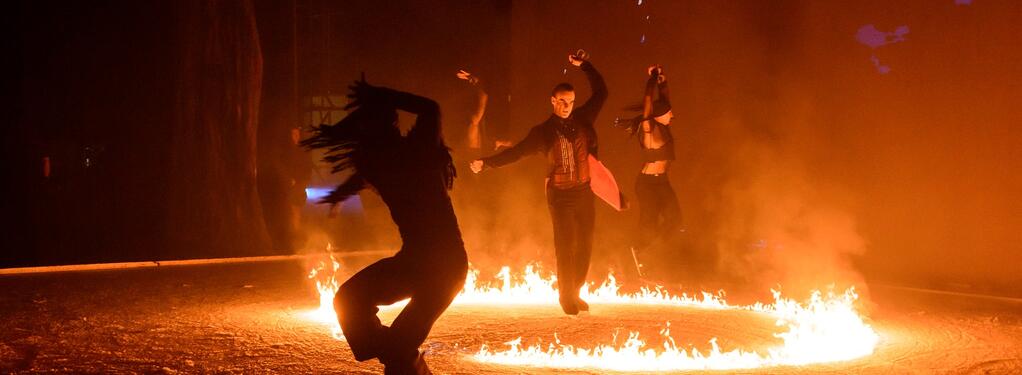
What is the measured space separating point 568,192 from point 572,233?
40cm

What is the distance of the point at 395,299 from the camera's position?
17.6 ft

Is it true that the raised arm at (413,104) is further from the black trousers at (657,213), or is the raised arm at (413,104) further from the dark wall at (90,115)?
the dark wall at (90,115)

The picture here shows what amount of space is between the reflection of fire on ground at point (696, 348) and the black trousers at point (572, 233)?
2.79 feet

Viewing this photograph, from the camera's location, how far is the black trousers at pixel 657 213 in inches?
446

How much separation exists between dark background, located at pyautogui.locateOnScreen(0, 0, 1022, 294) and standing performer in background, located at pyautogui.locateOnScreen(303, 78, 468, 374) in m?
7.49

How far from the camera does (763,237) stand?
44.8ft

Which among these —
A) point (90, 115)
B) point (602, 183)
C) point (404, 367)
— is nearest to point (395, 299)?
point (404, 367)

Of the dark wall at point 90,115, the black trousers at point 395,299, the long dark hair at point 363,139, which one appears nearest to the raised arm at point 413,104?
the long dark hair at point 363,139

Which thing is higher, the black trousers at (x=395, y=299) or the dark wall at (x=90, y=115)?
the dark wall at (x=90, y=115)

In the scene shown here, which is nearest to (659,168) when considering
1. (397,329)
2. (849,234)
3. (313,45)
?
(849,234)

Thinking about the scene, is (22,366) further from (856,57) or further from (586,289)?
(856,57)

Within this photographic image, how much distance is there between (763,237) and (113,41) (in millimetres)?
12426

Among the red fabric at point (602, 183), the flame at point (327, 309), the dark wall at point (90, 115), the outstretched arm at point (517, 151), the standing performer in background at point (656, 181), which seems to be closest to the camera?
the flame at point (327, 309)

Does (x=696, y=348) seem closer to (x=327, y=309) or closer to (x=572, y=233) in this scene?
(x=572, y=233)
